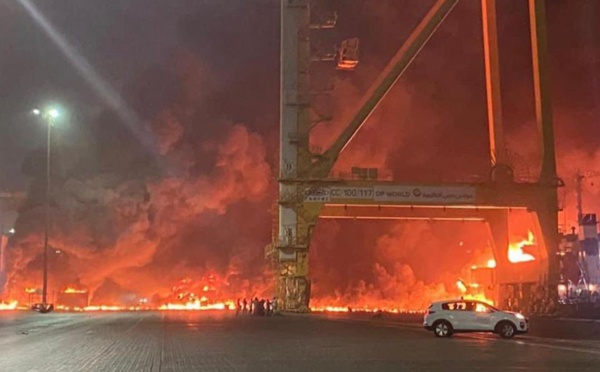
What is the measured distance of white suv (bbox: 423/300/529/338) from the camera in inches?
980

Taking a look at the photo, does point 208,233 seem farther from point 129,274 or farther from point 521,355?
point 521,355

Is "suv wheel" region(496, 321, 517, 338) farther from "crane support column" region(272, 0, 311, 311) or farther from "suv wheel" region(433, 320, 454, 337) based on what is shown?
"crane support column" region(272, 0, 311, 311)

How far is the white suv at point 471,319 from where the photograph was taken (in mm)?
24891

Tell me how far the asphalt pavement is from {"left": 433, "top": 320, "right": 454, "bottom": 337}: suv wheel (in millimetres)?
404

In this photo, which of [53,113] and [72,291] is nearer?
[53,113]

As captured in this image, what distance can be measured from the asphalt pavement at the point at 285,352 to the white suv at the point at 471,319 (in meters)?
0.38

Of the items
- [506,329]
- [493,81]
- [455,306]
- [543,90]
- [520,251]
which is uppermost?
[493,81]

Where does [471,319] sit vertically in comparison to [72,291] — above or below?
below

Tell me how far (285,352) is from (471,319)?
10123 mm

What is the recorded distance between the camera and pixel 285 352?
18.0 meters

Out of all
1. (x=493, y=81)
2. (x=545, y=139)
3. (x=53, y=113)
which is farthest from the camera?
(x=53, y=113)

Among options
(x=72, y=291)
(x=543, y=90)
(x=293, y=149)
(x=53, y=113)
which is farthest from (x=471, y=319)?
(x=72, y=291)

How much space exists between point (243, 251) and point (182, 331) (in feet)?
146

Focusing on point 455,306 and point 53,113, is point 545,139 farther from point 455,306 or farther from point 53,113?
point 53,113
